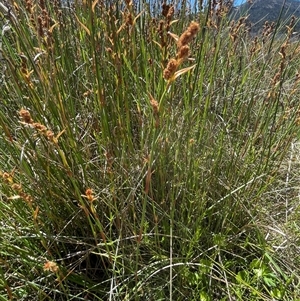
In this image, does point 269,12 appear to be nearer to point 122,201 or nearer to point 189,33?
point 122,201

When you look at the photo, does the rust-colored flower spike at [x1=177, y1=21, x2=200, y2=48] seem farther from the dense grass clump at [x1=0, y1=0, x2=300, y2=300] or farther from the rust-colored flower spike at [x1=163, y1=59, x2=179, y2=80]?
the dense grass clump at [x1=0, y1=0, x2=300, y2=300]

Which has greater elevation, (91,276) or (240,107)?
(240,107)

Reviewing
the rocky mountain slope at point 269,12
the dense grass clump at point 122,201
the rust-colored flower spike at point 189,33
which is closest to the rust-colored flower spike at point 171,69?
the rust-colored flower spike at point 189,33

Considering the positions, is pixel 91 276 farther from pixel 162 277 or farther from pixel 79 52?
pixel 79 52

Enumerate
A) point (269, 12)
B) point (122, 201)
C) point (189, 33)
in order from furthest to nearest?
point (269, 12) → point (122, 201) → point (189, 33)

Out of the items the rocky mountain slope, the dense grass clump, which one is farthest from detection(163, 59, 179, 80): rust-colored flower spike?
the rocky mountain slope

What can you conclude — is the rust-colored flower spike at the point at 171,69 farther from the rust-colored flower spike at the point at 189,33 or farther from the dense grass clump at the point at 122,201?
the dense grass clump at the point at 122,201

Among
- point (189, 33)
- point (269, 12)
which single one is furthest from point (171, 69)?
point (269, 12)

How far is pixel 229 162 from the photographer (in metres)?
1.08

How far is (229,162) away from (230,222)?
20 centimetres

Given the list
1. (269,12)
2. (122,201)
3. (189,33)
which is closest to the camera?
(189,33)

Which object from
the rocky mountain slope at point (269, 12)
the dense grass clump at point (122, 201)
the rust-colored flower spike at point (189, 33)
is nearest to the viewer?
the rust-colored flower spike at point (189, 33)

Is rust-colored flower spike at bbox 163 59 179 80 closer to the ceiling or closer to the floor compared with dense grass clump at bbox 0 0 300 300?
closer to the ceiling

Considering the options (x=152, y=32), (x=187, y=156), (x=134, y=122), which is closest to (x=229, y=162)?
(x=187, y=156)
